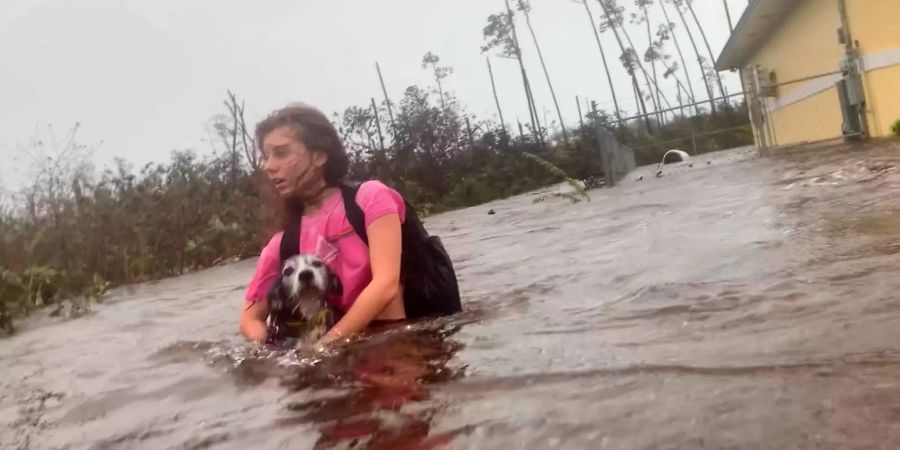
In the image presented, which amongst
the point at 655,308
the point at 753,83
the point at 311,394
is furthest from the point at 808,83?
the point at 311,394

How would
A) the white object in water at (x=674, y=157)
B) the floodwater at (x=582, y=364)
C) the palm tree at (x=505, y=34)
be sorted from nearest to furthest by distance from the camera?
the floodwater at (x=582, y=364) → the white object in water at (x=674, y=157) → the palm tree at (x=505, y=34)

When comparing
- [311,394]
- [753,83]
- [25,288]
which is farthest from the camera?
[753,83]

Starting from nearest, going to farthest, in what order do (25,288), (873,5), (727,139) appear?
1. (25,288)
2. (873,5)
3. (727,139)

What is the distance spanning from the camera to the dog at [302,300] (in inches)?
137

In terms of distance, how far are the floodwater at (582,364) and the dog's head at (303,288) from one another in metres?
0.20

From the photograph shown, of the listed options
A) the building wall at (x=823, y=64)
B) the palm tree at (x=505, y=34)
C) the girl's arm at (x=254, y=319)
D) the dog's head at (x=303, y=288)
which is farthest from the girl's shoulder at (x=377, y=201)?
the palm tree at (x=505, y=34)

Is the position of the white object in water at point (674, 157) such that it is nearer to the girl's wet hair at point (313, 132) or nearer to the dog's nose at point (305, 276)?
the girl's wet hair at point (313, 132)

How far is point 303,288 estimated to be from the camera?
3.49 metres

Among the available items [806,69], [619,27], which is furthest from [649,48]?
[806,69]

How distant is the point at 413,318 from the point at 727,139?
2315 cm

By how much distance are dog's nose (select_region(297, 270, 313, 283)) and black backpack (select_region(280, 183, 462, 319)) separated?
0.87ft

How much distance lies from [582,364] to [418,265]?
1318 millimetres

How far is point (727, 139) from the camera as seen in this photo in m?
25.5

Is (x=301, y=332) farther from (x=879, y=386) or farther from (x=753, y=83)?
(x=753, y=83)
